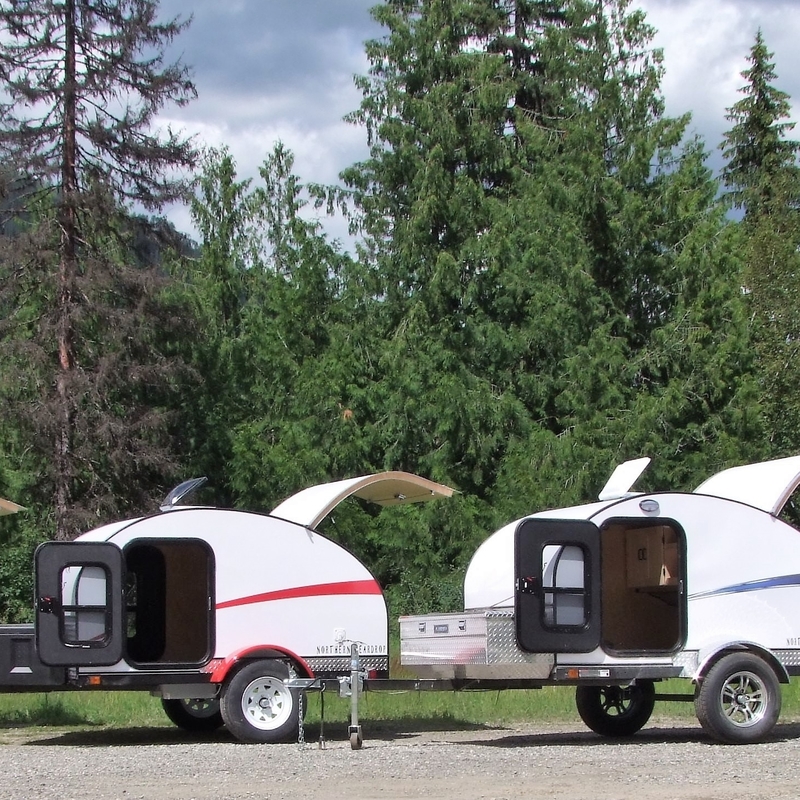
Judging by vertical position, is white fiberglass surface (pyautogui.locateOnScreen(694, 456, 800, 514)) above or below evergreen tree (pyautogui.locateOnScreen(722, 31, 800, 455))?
below

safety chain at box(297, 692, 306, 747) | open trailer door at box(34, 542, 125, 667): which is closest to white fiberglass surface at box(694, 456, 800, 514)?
safety chain at box(297, 692, 306, 747)

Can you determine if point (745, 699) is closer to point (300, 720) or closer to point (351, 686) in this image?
point (351, 686)

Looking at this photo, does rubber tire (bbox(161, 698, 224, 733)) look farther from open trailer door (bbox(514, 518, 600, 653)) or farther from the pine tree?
the pine tree

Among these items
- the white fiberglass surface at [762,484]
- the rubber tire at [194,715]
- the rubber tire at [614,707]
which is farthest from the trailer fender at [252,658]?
the white fiberglass surface at [762,484]

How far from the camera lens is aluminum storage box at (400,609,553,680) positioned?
1268 cm

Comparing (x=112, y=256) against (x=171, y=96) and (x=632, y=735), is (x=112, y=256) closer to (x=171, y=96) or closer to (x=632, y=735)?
(x=171, y=96)

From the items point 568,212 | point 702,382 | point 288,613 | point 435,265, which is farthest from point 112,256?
point 288,613

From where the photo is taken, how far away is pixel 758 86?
46875 millimetres

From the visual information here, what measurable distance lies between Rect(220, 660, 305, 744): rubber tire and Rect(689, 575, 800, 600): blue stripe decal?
4323mm

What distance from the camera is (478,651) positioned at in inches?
503

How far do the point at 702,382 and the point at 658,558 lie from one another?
16552mm

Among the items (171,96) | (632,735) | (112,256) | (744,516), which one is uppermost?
(171,96)

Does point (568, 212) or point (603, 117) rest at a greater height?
point (603, 117)

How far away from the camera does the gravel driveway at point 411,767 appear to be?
32.8 ft
